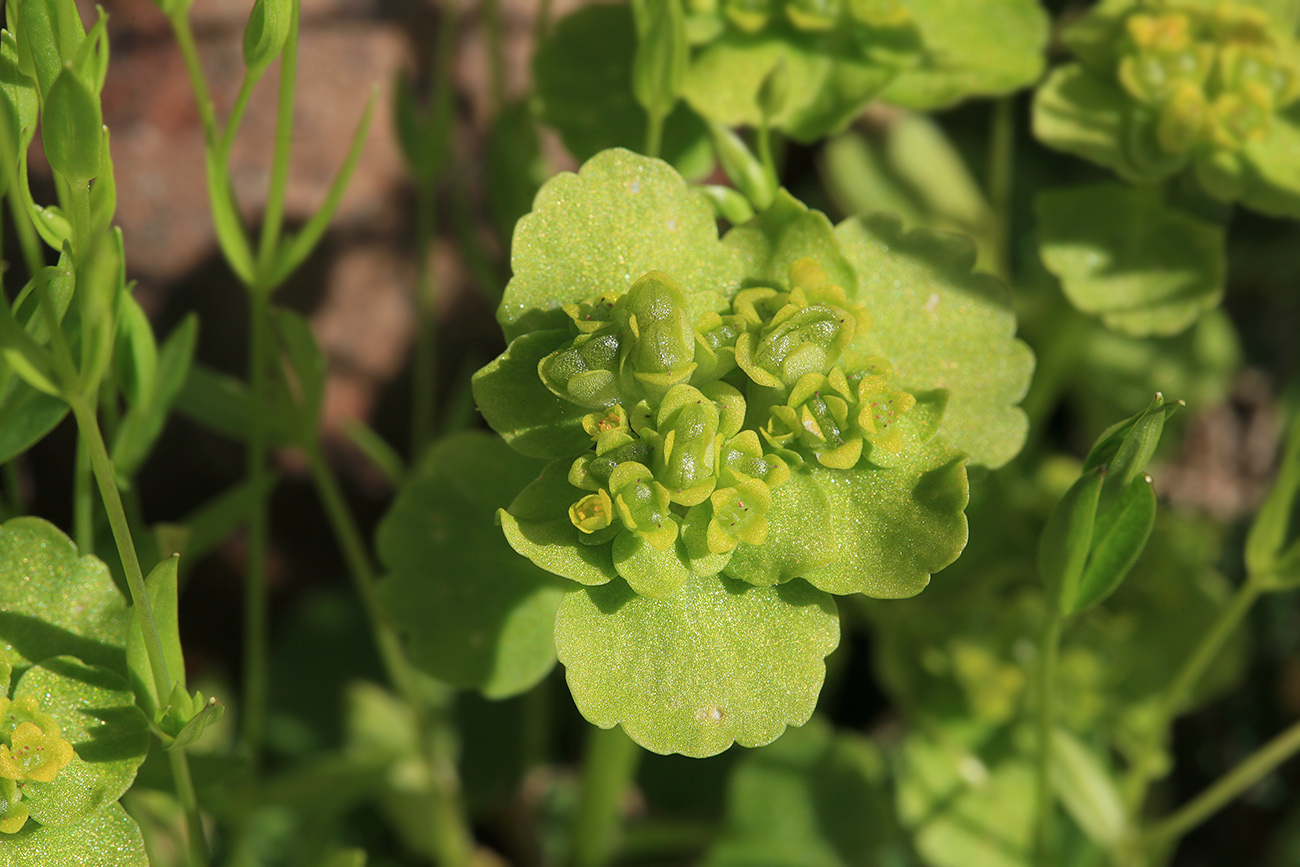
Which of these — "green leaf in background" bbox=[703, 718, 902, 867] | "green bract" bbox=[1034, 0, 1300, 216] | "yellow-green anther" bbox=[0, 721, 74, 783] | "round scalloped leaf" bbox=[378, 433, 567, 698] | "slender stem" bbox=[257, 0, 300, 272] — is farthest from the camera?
"green leaf in background" bbox=[703, 718, 902, 867]

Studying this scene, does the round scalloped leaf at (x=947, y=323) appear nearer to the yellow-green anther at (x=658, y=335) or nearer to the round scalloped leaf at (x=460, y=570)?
the yellow-green anther at (x=658, y=335)

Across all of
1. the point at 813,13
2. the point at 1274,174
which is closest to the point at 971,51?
the point at 813,13

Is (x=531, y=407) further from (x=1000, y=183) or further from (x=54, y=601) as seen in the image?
(x=1000, y=183)

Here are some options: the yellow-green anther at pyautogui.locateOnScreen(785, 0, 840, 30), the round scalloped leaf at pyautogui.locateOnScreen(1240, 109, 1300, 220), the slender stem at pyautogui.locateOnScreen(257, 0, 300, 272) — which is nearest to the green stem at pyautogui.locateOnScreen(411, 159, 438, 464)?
the slender stem at pyautogui.locateOnScreen(257, 0, 300, 272)

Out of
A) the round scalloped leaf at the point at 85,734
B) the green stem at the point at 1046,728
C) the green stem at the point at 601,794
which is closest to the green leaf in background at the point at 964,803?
the green stem at the point at 1046,728

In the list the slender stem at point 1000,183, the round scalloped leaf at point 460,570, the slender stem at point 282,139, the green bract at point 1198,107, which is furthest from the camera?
the slender stem at point 1000,183

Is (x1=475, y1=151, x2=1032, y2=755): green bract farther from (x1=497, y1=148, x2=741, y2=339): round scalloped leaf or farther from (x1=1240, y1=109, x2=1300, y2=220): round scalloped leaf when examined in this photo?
(x1=1240, y1=109, x2=1300, y2=220): round scalloped leaf
